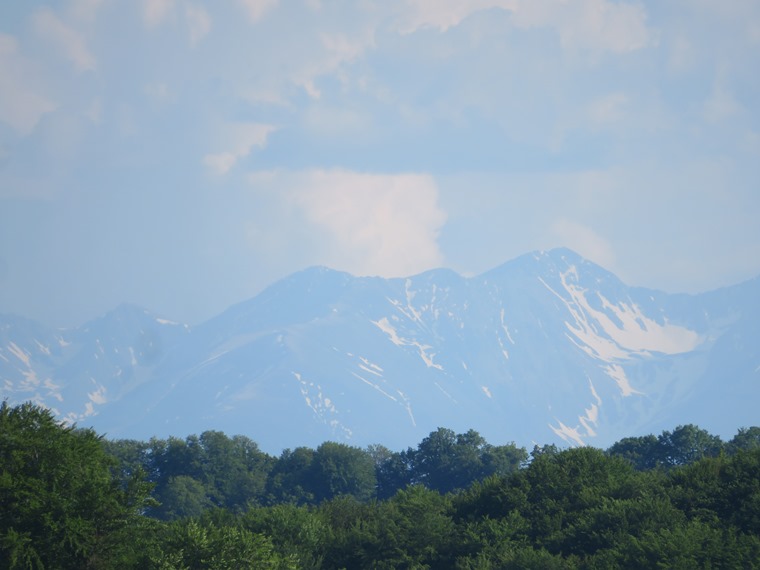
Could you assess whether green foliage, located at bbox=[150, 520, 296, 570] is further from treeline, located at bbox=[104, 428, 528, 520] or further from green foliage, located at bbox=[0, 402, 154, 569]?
treeline, located at bbox=[104, 428, 528, 520]

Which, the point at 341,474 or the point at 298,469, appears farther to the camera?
the point at 298,469

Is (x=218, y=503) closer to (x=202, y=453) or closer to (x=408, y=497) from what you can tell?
(x=202, y=453)

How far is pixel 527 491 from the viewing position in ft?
223

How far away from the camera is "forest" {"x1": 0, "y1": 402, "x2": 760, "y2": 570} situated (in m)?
45.3

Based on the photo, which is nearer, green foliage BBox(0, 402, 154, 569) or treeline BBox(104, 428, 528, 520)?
green foliage BBox(0, 402, 154, 569)

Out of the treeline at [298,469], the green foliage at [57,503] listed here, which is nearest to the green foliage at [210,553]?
the green foliage at [57,503]

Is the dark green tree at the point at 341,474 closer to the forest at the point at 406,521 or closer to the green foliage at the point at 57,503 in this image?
the forest at the point at 406,521

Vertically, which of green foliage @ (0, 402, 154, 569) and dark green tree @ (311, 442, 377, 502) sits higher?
dark green tree @ (311, 442, 377, 502)

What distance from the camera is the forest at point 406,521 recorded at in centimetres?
4531

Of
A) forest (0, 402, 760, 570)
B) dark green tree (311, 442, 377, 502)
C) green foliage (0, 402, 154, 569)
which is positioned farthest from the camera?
dark green tree (311, 442, 377, 502)

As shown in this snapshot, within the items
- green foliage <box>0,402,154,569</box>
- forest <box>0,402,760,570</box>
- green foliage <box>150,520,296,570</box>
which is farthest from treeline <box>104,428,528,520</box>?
green foliage <box>150,520,296,570</box>

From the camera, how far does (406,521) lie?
2606 inches

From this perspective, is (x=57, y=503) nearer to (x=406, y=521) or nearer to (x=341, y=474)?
(x=406, y=521)

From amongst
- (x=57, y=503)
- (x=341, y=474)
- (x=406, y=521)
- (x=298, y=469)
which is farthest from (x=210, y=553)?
(x=298, y=469)
